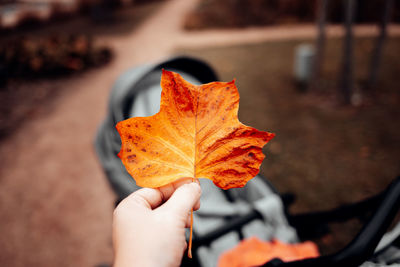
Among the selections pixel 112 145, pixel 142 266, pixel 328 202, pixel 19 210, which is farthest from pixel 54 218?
pixel 328 202

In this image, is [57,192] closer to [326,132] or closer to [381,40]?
[326,132]

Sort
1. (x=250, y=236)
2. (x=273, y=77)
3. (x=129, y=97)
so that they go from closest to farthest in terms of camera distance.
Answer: (x=250, y=236) < (x=129, y=97) < (x=273, y=77)

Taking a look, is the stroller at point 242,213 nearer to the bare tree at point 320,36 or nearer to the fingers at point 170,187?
the fingers at point 170,187

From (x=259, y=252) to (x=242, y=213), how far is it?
1.04 ft

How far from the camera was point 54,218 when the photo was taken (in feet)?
8.06

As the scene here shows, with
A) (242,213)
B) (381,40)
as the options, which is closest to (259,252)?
(242,213)

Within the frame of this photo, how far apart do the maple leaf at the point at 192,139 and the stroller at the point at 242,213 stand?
1.09 feet

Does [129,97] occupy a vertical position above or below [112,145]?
above

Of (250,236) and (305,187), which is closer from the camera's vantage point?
(250,236)

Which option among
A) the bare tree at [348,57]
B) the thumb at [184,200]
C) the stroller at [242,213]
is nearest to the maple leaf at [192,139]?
the thumb at [184,200]

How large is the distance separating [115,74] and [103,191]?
3531 millimetres

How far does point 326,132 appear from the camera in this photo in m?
3.21

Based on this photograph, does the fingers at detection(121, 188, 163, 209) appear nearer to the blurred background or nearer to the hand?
the hand

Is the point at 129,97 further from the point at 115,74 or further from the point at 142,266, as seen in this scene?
the point at 115,74
